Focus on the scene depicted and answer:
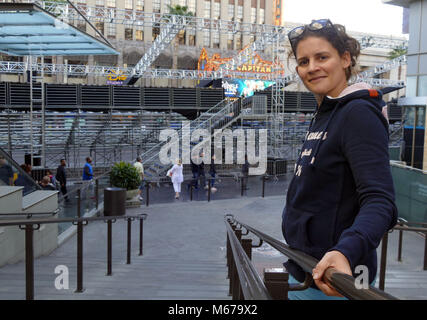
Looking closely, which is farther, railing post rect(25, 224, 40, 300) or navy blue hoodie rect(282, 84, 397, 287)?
railing post rect(25, 224, 40, 300)

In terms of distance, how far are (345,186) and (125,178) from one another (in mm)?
12438

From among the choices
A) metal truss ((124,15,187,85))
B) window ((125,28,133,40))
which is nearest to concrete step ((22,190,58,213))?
metal truss ((124,15,187,85))

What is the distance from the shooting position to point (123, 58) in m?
51.5

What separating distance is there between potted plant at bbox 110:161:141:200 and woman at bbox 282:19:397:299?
1191 centimetres

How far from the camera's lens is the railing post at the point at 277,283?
179cm

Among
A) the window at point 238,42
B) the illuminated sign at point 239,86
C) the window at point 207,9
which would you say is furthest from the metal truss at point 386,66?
the window at point 207,9

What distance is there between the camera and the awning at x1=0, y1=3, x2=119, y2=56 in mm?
7958

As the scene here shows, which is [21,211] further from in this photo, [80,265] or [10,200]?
[80,265]

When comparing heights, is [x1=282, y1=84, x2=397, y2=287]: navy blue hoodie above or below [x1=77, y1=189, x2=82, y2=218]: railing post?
above

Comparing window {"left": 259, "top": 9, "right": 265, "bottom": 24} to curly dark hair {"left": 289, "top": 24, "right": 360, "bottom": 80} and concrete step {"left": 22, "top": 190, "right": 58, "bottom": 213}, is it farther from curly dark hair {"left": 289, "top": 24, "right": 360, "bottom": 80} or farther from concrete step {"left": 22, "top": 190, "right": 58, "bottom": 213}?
curly dark hair {"left": 289, "top": 24, "right": 360, "bottom": 80}

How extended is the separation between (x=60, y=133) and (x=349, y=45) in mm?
20276

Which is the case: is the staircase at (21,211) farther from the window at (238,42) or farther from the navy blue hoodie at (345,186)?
the window at (238,42)
